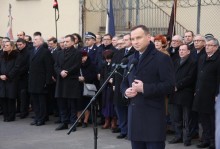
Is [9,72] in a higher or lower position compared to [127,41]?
lower

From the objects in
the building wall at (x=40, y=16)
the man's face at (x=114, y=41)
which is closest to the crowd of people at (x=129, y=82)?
the man's face at (x=114, y=41)

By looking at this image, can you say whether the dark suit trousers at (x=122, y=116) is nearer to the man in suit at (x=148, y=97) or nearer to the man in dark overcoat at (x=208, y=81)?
the man in dark overcoat at (x=208, y=81)

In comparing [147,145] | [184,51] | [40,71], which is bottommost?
[147,145]

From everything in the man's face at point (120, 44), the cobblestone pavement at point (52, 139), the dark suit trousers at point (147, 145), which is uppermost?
the man's face at point (120, 44)

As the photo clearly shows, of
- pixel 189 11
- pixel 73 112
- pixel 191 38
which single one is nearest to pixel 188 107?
pixel 191 38

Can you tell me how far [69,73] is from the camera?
29.7 ft

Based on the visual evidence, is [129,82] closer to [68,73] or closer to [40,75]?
[68,73]

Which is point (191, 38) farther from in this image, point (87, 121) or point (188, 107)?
point (87, 121)

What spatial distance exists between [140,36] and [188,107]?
3.41 meters

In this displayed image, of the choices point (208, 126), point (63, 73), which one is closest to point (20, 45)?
point (63, 73)

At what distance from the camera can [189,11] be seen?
41.5 ft

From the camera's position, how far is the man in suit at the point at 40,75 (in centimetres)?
966

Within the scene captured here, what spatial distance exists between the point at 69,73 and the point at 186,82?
256 centimetres

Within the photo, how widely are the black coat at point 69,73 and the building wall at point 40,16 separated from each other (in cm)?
543
